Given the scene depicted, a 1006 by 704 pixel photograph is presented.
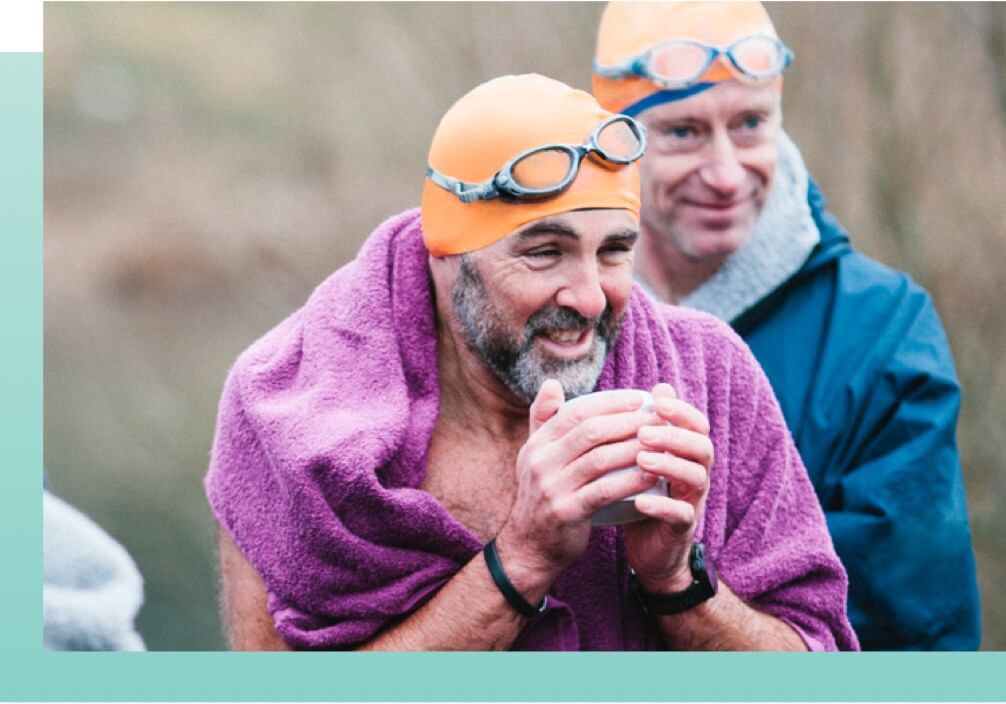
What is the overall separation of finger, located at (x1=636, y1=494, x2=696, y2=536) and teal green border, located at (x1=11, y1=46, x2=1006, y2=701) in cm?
39

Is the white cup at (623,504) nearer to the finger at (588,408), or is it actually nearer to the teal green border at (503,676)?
the finger at (588,408)

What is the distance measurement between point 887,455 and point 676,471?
0.92 metres

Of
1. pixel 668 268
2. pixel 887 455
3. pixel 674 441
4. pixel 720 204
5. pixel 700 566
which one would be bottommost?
pixel 700 566

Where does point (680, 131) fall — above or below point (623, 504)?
above

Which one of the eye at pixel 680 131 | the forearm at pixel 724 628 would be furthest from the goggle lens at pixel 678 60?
the forearm at pixel 724 628

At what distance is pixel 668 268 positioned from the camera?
361 centimetres

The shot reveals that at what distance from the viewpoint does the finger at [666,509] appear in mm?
2506

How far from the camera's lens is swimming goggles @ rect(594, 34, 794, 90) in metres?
3.40

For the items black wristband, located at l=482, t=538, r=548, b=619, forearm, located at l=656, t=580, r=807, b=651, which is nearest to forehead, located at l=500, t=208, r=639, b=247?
black wristband, located at l=482, t=538, r=548, b=619

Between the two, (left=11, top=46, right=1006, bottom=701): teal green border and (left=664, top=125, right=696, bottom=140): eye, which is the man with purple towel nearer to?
(left=11, top=46, right=1006, bottom=701): teal green border

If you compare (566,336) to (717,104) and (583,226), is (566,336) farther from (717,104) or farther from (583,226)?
(717,104)

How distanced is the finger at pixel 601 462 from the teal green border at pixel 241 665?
436 mm

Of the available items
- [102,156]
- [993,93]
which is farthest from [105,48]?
[993,93]

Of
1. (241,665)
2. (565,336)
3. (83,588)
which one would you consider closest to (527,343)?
(565,336)
